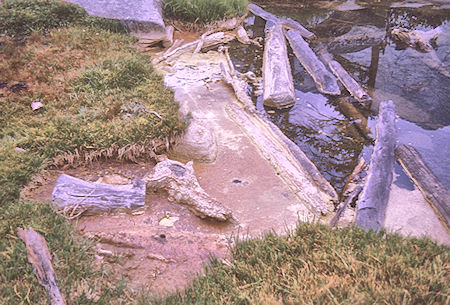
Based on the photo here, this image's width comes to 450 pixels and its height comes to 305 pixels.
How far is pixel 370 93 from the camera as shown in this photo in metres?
7.59

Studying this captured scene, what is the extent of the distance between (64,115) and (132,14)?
465 cm

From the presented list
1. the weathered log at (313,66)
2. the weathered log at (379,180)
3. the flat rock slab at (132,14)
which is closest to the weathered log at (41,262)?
the weathered log at (379,180)

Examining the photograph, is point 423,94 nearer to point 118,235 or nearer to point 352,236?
point 352,236

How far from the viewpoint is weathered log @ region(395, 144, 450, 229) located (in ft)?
14.0

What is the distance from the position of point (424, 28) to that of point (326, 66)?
14.8ft

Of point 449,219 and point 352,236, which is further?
point 449,219

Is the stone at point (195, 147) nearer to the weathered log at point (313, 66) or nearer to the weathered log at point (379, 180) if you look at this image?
the weathered log at point (379, 180)

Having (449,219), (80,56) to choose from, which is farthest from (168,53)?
(449,219)

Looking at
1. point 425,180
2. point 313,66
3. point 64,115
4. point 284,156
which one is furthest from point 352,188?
point 313,66

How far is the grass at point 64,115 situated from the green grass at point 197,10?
239 centimetres

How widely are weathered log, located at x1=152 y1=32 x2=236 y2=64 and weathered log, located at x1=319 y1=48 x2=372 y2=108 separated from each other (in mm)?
2637

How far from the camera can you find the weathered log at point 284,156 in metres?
4.85

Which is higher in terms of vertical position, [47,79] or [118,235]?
[47,79]

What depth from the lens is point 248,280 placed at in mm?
2664
